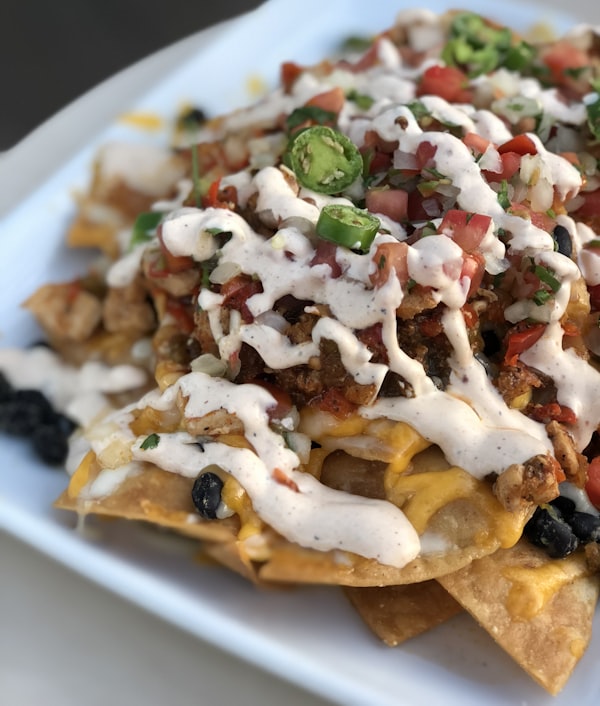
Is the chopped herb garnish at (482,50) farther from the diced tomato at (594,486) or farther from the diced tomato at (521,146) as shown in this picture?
the diced tomato at (594,486)

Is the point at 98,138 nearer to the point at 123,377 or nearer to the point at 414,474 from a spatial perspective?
the point at 123,377

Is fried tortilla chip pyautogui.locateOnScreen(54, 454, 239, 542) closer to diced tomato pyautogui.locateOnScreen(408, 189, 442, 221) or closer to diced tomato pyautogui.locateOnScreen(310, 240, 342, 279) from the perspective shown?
diced tomato pyautogui.locateOnScreen(310, 240, 342, 279)

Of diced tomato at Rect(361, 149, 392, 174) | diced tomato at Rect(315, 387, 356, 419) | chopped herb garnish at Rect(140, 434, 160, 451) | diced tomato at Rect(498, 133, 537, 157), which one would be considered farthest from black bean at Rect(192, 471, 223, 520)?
diced tomato at Rect(498, 133, 537, 157)

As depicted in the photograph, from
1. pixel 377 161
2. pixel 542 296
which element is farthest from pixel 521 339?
pixel 377 161

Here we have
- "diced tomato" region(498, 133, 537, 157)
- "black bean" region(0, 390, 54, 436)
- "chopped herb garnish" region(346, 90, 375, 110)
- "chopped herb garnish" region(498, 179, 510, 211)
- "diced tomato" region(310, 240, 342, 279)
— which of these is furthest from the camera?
"chopped herb garnish" region(346, 90, 375, 110)

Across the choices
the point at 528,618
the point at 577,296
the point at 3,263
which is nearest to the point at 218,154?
the point at 3,263
